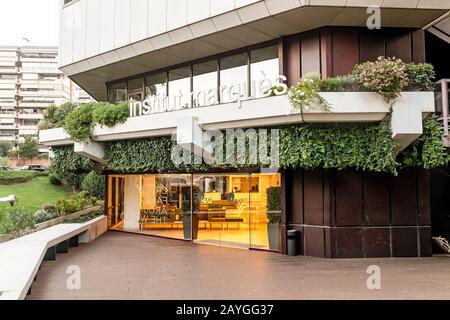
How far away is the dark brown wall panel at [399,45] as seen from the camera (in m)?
13.3

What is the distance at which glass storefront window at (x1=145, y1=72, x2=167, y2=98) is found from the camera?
57.3 feet

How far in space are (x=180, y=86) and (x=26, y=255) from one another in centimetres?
907

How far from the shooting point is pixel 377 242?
43.0 feet

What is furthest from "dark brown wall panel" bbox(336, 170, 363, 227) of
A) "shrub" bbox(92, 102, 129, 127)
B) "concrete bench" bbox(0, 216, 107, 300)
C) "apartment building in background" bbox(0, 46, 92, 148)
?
"apartment building in background" bbox(0, 46, 92, 148)

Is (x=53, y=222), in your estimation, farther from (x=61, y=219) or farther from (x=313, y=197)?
(x=313, y=197)

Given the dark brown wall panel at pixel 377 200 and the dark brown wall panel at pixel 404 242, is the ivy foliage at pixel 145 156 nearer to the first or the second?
the dark brown wall panel at pixel 377 200

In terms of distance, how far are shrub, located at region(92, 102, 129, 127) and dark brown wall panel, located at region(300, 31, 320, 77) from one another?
6624 millimetres

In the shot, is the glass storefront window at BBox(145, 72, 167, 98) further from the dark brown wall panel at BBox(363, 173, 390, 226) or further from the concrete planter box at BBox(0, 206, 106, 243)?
the dark brown wall panel at BBox(363, 173, 390, 226)

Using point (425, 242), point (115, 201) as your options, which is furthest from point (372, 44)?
point (115, 201)

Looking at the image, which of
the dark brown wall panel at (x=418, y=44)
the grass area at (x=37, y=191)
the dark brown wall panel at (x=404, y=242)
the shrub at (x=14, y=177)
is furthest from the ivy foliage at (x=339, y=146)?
the shrub at (x=14, y=177)

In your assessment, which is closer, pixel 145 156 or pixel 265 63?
pixel 265 63

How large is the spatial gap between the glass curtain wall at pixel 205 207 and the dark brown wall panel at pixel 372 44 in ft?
15.2

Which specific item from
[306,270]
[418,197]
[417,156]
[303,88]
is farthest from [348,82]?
[306,270]

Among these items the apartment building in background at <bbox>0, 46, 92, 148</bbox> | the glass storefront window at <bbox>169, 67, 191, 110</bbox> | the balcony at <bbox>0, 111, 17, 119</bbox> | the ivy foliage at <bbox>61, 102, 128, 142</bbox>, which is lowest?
the ivy foliage at <bbox>61, 102, 128, 142</bbox>
